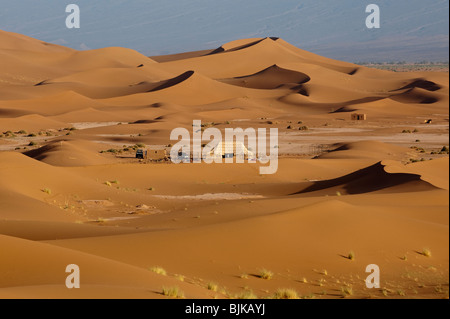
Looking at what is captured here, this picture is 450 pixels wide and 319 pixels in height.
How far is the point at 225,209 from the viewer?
22391mm

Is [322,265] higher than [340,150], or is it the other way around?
[340,150]

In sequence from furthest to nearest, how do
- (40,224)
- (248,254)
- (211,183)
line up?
(211,183), (40,224), (248,254)

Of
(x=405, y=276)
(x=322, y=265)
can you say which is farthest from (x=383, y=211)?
(x=405, y=276)

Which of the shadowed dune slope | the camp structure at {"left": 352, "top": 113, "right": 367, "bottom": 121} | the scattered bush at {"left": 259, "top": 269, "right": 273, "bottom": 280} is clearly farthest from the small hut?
the camp structure at {"left": 352, "top": 113, "right": 367, "bottom": 121}

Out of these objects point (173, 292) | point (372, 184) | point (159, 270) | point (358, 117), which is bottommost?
point (159, 270)

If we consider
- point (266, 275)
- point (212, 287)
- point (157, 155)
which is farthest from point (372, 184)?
point (157, 155)

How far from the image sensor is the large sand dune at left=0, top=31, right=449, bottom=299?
37.7ft

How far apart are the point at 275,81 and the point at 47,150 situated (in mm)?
86563

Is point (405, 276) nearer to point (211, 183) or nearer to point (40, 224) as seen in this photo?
point (40, 224)

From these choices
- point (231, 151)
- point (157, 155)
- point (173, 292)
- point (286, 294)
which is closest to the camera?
point (173, 292)

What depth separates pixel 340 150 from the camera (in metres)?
49.6

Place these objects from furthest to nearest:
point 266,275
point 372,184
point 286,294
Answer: point 372,184 < point 266,275 < point 286,294

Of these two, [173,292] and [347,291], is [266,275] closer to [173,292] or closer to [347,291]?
[347,291]
